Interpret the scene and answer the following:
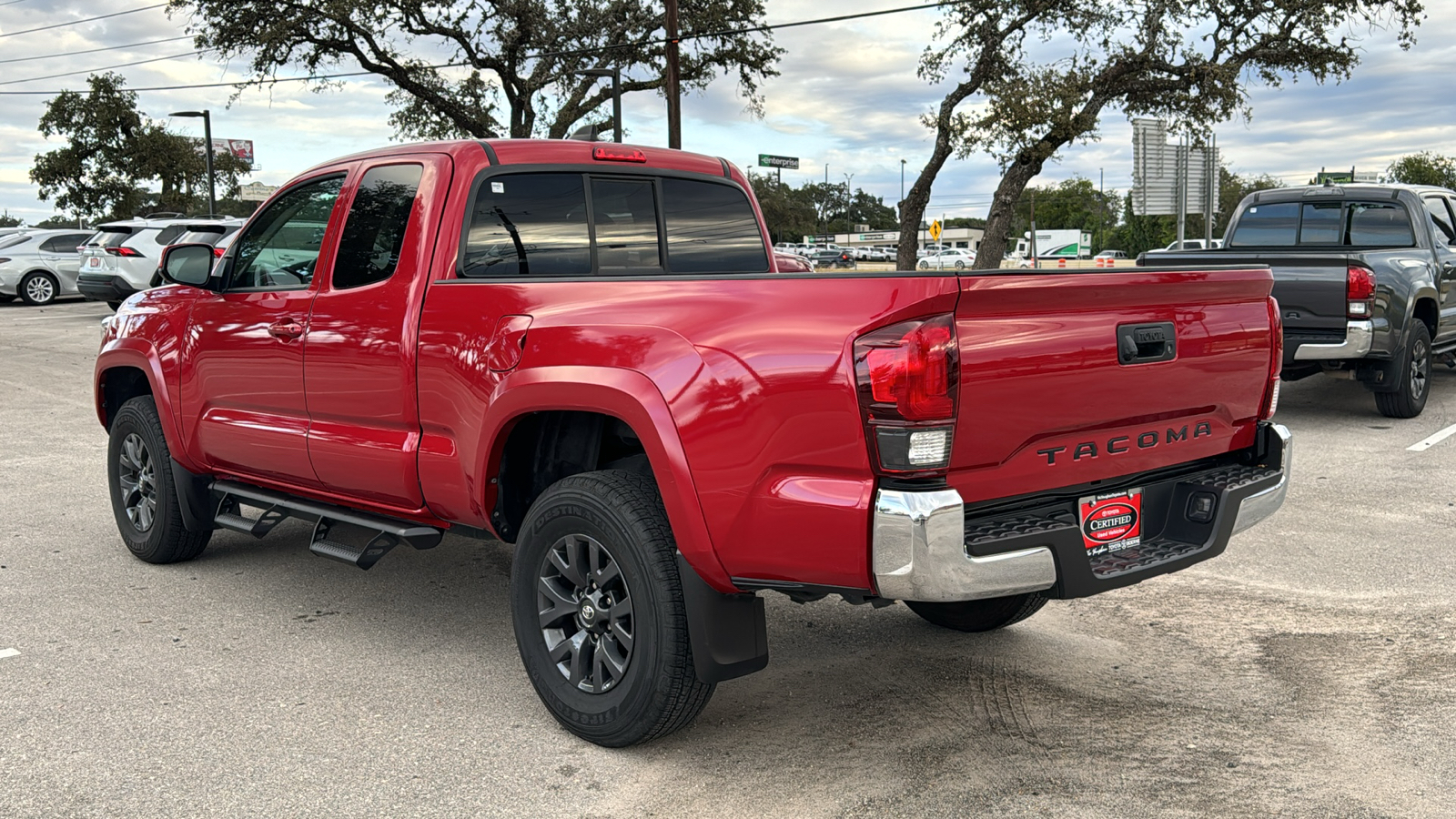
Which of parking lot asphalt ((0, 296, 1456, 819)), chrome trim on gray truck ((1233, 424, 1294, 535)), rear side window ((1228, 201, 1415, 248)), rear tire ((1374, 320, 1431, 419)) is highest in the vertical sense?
rear side window ((1228, 201, 1415, 248))

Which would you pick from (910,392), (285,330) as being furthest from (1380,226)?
(285,330)

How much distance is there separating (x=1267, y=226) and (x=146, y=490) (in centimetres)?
1042

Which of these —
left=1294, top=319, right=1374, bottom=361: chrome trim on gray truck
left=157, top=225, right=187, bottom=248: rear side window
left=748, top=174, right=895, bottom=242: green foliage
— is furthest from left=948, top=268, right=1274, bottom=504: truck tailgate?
left=748, top=174, right=895, bottom=242: green foliage

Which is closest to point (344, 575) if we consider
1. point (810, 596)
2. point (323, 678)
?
point (323, 678)

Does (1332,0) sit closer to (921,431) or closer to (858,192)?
(921,431)

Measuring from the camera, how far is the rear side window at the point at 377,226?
451cm

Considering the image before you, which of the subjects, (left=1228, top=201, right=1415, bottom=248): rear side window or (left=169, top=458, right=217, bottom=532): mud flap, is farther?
(left=1228, top=201, right=1415, bottom=248): rear side window

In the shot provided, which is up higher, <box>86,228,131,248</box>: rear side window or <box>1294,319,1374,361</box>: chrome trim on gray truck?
<box>86,228,131,248</box>: rear side window

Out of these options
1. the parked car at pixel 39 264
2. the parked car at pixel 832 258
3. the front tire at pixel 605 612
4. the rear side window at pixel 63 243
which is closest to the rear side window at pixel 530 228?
the front tire at pixel 605 612

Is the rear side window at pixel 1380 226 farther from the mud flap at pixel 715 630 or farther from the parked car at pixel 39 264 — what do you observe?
the parked car at pixel 39 264

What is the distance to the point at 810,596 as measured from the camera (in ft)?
11.0

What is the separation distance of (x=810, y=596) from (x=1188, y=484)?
4.20 feet

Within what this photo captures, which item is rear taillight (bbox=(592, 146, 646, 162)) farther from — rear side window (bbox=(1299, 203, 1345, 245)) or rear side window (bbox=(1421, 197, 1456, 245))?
rear side window (bbox=(1421, 197, 1456, 245))

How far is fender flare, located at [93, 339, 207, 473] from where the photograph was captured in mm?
5535
